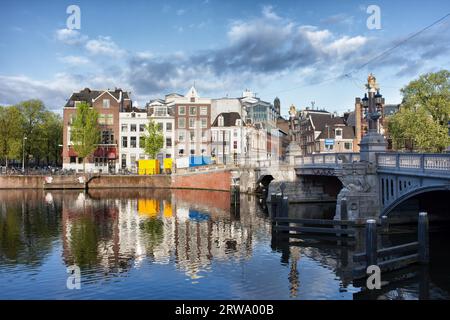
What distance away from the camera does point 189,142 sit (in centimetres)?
8012

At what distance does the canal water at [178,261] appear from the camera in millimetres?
16312

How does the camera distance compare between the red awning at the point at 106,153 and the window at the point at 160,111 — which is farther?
the window at the point at 160,111

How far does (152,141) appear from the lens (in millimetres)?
74938

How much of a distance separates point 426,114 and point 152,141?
43.1 m

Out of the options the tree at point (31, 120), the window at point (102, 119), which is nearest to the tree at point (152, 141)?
the window at point (102, 119)

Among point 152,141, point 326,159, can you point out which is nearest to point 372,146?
point 326,159

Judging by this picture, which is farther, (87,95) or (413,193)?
(87,95)

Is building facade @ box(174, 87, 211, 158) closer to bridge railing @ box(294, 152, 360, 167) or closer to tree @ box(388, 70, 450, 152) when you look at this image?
tree @ box(388, 70, 450, 152)

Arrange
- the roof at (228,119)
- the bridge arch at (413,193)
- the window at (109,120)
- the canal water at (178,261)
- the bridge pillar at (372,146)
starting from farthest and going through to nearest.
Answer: the roof at (228,119) → the window at (109,120) → the bridge pillar at (372,146) → the bridge arch at (413,193) → the canal water at (178,261)

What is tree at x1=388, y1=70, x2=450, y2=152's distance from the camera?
52656 mm

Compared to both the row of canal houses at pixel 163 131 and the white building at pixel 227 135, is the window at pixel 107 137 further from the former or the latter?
the white building at pixel 227 135

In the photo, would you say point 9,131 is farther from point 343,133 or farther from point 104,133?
point 343,133

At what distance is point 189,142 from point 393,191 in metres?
57.3

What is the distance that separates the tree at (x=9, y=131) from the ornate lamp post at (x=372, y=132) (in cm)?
6968
